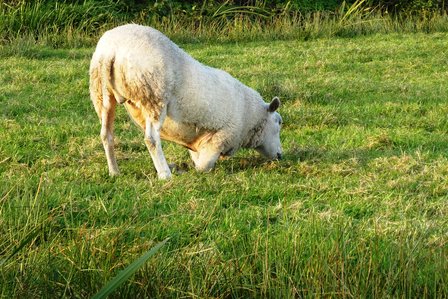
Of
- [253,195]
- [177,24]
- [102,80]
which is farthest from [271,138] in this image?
[177,24]

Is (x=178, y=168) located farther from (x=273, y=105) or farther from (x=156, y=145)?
(x=273, y=105)

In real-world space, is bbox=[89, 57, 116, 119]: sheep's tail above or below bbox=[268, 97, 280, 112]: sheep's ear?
above

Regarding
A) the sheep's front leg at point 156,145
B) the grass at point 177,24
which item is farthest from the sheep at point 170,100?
the grass at point 177,24

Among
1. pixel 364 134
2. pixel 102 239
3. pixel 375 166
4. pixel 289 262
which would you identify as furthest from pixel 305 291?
pixel 364 134

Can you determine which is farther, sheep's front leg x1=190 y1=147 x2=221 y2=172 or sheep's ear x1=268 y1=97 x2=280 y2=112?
sheep's ear x1=268 y1=97 x2=280 y2=112

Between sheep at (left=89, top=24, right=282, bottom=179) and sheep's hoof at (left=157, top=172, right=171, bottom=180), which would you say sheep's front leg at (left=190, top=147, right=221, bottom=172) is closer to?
sheep at (left=89, top=24, right=282, bottom=179)

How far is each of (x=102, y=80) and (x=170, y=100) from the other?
1.83 feet

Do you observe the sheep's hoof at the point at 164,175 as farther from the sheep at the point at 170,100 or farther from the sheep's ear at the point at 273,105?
the sheep's ear at the point at 273,105

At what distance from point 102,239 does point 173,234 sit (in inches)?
33.7

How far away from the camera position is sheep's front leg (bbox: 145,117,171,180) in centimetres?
718

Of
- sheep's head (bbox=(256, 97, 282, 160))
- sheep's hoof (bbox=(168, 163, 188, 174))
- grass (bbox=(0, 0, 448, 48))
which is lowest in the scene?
grass (bbox=(0, 0, 448, 48))

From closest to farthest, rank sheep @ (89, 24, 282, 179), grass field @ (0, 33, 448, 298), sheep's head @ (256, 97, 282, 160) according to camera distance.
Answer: grass field @ (0, 33, 448, 298) → sheep @ (89, 24, 282, 179) → sheep's head @ (256, 97, 282, 160)

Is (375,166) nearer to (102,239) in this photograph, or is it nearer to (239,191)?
(239,191)

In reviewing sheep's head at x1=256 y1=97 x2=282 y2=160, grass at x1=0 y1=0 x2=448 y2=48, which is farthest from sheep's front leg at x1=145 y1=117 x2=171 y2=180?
grass at x1=0 y1=0 x2=448 y2=48
